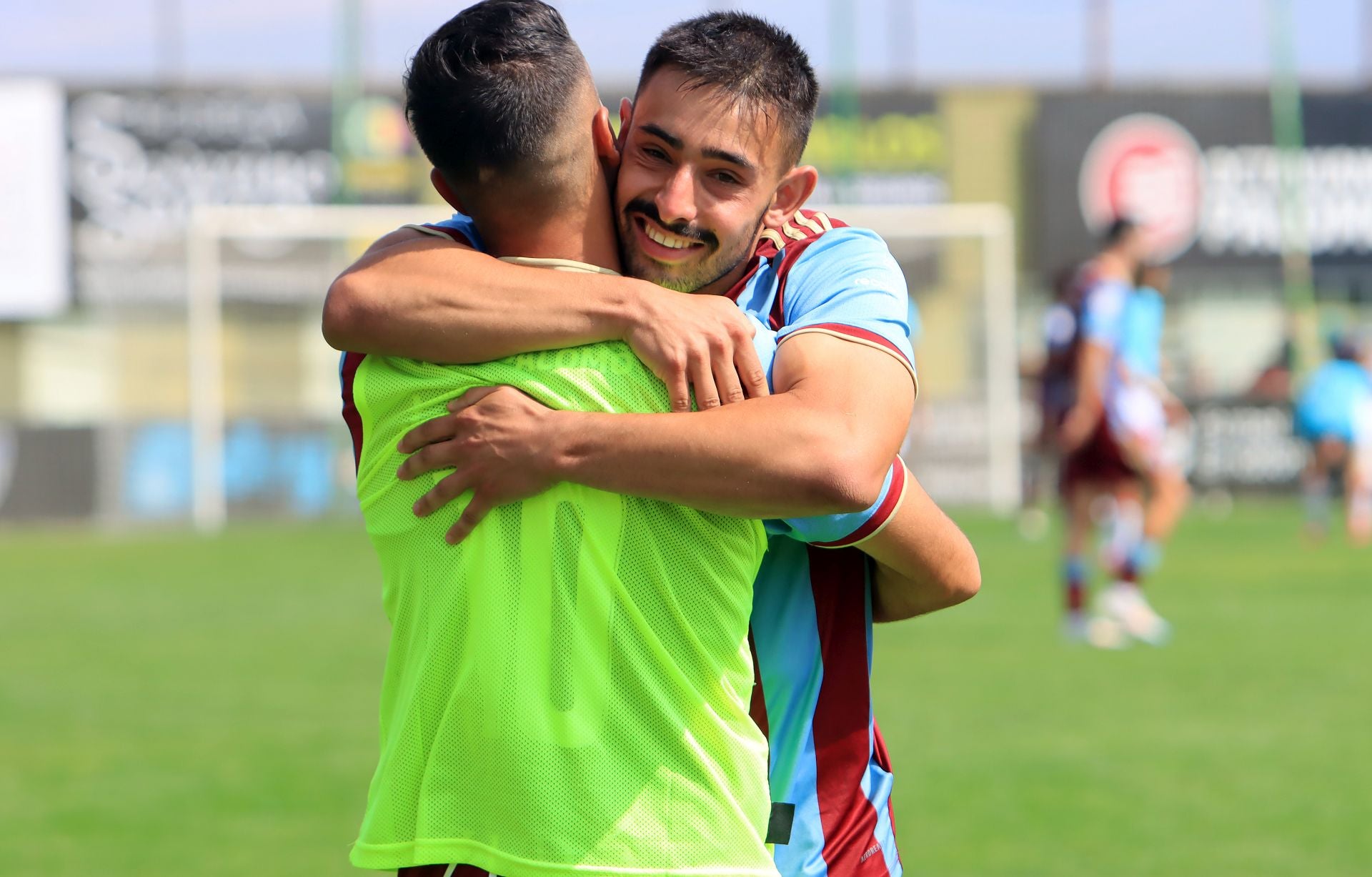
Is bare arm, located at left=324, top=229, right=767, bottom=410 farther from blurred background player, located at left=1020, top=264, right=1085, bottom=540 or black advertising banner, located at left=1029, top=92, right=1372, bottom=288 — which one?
black advertising banner, located at left=1029, top=92, right=1372, bottom=288

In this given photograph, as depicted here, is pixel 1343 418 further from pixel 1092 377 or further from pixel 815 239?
pixel 815 239

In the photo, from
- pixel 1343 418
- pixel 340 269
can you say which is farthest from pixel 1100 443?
pixel 340 269

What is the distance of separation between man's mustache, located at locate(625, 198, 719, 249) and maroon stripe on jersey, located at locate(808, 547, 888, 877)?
0.41 m

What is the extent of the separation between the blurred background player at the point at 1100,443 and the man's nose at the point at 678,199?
756 centimetres

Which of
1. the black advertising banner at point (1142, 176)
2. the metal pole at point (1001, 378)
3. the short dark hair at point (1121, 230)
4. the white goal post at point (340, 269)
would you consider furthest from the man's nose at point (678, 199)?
the black advertising banner at point (1142, 176)

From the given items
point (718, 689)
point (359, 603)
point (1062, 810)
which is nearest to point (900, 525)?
point (718, 689)

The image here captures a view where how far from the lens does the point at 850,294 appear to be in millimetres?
1961

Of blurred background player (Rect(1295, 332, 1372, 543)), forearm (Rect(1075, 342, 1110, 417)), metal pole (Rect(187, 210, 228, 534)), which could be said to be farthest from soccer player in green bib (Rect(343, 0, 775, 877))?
metal pole (Rect(187, 210, 228, 534))

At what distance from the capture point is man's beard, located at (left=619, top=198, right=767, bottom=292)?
2021 millimetres

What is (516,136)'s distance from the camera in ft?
6.14

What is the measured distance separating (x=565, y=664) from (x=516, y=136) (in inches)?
22.9

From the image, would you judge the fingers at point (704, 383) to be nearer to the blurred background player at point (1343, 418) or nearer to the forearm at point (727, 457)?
the forearm at point (727, 457)

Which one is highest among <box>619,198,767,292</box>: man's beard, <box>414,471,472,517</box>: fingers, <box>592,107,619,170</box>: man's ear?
<box>592,107,619,170</box>: man's ear

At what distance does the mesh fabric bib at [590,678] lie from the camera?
6.01 feet
